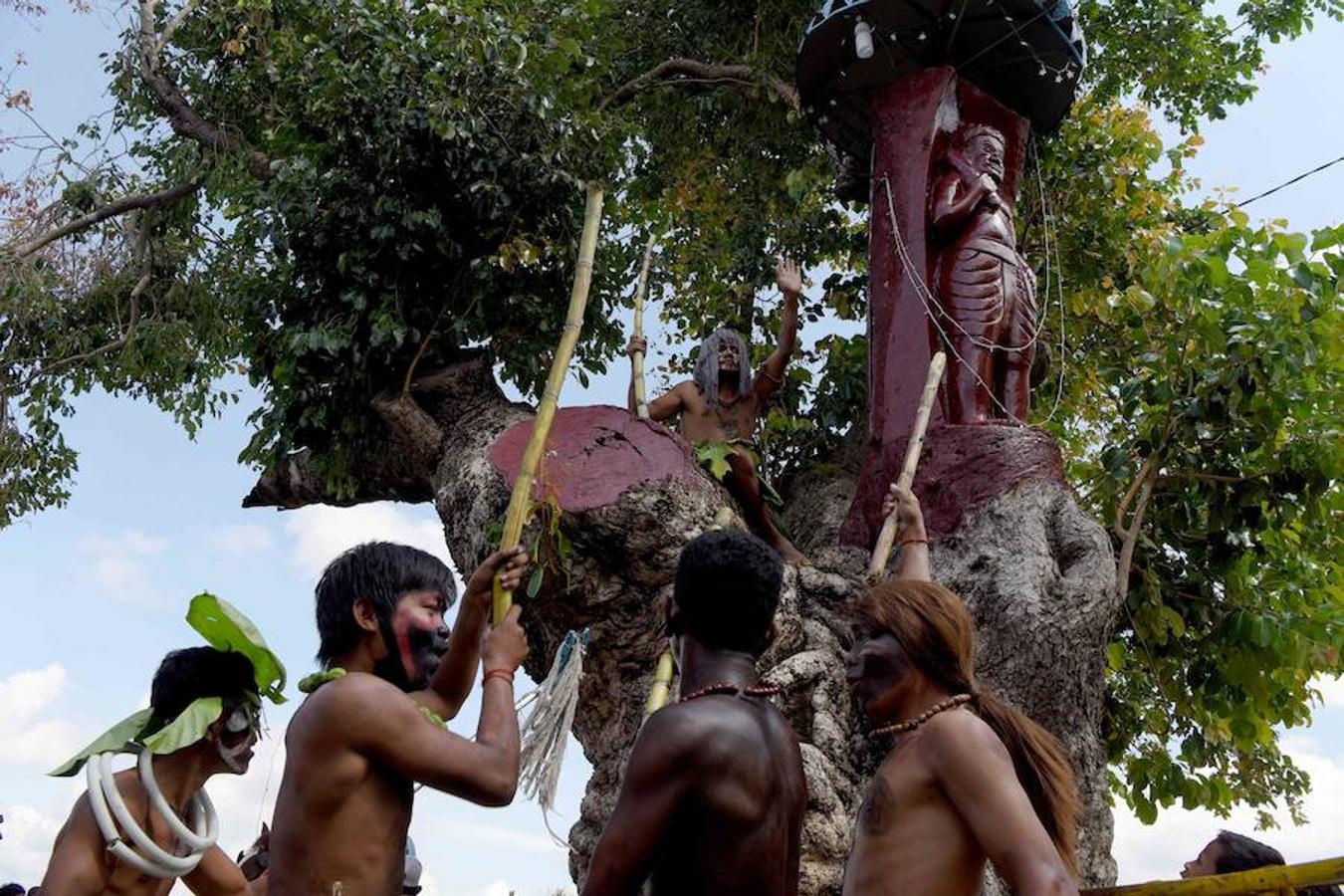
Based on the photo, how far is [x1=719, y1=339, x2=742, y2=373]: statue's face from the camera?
7895 mm

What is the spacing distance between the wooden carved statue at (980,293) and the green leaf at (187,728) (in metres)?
4.60

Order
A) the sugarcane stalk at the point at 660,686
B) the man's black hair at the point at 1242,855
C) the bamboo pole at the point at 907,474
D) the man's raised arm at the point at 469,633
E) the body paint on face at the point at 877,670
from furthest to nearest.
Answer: the bamboo pole at the point at 907,474
the man's black hair at the point at 1242,855
the sugarcane stalk at the point at 660,686
the man's raised arm at the point at 469,633
the body paint on face at the point at 877,670

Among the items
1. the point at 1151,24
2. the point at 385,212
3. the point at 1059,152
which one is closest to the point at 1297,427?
the point at 1059,152

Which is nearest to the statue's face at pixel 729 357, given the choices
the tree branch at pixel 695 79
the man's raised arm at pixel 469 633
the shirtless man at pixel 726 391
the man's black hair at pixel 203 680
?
the shirtless man at pixel 726 391

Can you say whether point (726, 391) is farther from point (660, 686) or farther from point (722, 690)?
point (722, 690)

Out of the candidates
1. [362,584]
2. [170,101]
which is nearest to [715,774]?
[362,584]

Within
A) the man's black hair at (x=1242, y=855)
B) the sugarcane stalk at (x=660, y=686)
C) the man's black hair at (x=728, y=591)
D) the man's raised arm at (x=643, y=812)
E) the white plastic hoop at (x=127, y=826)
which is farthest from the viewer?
the man's black hair at (x=1242, y=855)

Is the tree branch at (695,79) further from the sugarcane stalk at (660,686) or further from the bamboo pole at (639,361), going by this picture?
the sugarcane stalk at (660,686)

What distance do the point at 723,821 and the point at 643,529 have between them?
405 centimetres

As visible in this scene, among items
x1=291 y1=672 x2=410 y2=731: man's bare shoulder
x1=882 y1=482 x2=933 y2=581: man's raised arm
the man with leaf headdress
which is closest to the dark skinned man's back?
x1=291 y1=672 x2=410 y2=731: man's bare shoulder

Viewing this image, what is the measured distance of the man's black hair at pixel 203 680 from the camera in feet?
11.0

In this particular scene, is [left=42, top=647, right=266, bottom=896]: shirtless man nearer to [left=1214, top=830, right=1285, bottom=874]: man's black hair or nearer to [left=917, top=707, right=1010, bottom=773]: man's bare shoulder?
[left=917, top=707, right=1010, bottom=773]: man's bare shoulder

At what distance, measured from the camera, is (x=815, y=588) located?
6.69 metres

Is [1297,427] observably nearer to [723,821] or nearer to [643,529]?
[643,529]
